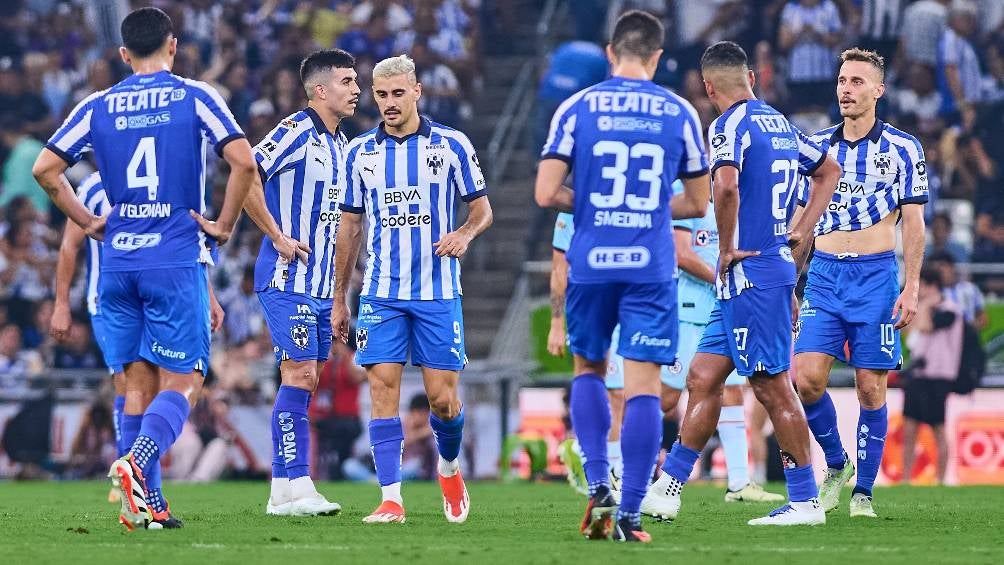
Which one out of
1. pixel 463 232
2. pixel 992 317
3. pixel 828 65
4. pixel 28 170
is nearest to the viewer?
pixel 463 232

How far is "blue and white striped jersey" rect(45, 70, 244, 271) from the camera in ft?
29.0

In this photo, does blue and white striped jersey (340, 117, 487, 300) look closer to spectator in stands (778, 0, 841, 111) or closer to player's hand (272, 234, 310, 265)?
player's hand (272, 234, 310, 265)

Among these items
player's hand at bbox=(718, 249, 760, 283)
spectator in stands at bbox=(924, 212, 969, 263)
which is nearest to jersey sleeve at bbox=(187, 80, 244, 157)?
player's hand at bbox=(718, 249, 760, 283)

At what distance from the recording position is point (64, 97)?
24094 millimetres

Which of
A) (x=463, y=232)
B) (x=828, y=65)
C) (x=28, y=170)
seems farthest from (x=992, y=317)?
(x=28, y=170)

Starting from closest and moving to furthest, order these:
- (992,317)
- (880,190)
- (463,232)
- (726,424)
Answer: (463,232) < (880,190) < (726,424) < (992,317)

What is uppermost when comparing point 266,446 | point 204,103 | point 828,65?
point 828,65

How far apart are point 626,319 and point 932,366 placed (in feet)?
29.4

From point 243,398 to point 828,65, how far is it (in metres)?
8.29

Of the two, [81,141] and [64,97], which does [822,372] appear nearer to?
[81,141]

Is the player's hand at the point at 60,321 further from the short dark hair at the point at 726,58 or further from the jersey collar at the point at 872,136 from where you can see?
the jersey collar at the point at 872,136

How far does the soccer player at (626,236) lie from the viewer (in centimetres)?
802

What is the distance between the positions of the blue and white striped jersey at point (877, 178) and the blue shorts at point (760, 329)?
154 cm

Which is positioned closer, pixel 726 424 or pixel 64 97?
pixel 726 424
